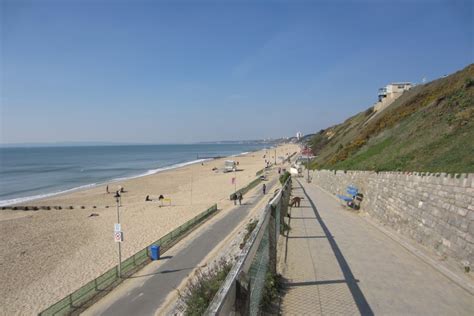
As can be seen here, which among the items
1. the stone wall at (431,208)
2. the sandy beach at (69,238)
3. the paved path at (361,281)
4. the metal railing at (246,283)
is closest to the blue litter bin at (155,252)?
the sandy beach at (69,238)

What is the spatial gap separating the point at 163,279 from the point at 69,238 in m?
11.6

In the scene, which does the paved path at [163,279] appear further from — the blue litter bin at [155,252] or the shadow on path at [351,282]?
the shadow on path at [351,282]

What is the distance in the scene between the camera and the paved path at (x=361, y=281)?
5.02 metres

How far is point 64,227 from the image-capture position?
77.6 ft

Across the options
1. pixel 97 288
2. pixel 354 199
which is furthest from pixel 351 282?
pixel 354 199

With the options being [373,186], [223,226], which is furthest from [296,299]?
[223,226]

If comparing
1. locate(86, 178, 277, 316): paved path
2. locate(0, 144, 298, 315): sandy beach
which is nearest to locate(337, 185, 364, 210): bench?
locate(86, 178, 277, 316): paved path

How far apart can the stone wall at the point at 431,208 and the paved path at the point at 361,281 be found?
0.68 metres

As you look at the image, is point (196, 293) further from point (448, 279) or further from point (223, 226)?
point (223, 226)

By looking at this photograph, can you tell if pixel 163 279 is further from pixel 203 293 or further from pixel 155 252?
pixel 203 293

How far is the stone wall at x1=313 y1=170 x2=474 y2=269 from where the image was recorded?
664 cm

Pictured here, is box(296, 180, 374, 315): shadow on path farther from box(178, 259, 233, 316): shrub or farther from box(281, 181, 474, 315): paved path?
box(178, 259, 233, 316): shrub

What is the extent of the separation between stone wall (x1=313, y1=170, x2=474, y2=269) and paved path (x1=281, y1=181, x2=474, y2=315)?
68 cm

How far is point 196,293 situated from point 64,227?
68.5ft
